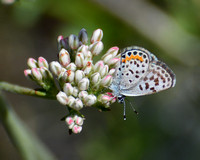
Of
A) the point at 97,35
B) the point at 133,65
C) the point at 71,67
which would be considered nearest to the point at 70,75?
the point at 71,67

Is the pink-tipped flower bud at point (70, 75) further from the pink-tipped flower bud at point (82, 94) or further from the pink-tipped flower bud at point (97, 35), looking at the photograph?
the pink-tipped flower bud at point (97, 35)

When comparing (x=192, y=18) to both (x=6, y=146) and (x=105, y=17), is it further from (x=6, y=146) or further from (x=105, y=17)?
(x=6, y=146)

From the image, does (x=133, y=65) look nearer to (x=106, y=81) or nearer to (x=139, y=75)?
(x=139, y=75)

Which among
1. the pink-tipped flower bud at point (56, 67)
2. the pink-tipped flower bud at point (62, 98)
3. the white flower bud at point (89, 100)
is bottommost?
the white flower bud at point (89, 100)

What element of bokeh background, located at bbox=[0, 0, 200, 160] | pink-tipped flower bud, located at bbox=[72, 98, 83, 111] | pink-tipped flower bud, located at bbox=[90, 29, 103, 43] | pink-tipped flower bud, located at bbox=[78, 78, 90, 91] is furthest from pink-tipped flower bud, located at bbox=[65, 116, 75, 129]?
bokeh background, located at bbox=[0, 0, 200, 160]

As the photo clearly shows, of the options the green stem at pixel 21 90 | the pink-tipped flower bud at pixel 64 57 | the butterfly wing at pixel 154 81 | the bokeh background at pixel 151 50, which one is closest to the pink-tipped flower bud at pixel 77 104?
the green stem at pixel 21 90

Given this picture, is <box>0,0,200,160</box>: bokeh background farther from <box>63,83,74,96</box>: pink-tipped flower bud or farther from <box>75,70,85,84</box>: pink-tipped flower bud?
<box>63,83,74,96</box>: pink-tipped flower bud

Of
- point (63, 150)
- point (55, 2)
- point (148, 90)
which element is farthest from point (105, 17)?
point (63, 150)
